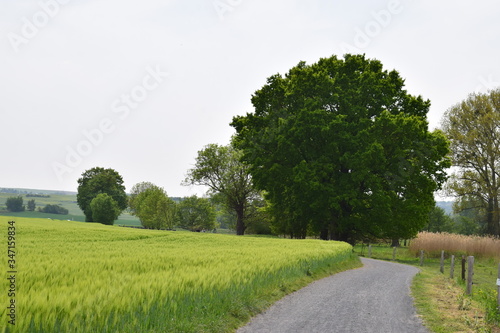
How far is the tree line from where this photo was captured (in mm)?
33719

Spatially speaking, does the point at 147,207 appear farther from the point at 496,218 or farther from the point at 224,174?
the point at 496,218

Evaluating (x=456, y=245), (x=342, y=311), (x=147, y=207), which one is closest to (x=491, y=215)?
(x=456, y=245)

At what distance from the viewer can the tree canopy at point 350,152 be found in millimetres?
33531

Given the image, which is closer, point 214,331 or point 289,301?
point 214,331

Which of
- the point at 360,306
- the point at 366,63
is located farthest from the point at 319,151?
the point at 360,306

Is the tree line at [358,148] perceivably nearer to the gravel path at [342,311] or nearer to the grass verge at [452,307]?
the grass verge at [452,307]

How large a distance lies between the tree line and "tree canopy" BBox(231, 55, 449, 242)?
92 mm

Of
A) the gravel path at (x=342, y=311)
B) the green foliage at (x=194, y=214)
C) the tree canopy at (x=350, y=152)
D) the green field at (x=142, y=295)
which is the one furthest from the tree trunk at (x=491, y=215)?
the green foliage at (x=194, y=214)

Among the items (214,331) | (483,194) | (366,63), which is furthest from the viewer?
(483,194)

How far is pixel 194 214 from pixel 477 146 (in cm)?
6376

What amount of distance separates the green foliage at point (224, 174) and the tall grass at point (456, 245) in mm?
28485

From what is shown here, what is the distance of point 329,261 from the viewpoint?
2031 cm

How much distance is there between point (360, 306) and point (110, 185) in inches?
3910

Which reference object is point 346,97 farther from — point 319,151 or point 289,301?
point 289,301
